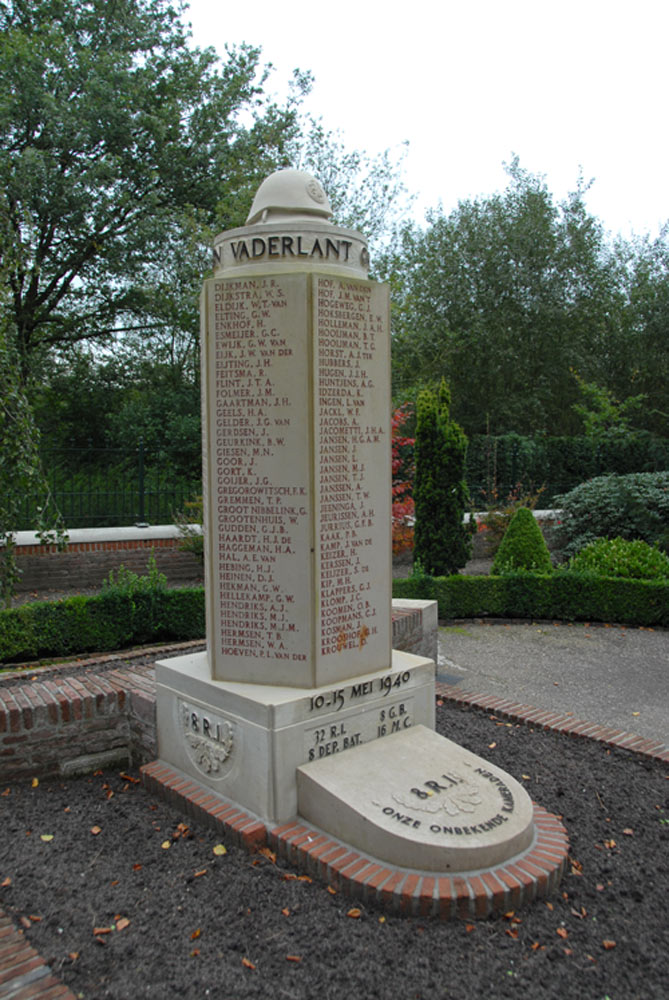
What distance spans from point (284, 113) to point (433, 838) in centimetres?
1693

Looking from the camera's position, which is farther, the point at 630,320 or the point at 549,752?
the point at 630,320

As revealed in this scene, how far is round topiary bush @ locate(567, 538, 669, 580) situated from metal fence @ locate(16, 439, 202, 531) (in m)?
6.85

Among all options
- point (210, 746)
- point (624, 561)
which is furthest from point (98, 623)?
point (624, 561)

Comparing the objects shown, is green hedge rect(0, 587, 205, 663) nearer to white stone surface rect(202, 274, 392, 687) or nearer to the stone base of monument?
the stone base of monument

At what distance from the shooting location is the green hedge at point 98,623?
24.4 ft

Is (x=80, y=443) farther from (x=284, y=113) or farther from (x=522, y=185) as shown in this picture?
(x=522, y=185)

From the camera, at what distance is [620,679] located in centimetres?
739

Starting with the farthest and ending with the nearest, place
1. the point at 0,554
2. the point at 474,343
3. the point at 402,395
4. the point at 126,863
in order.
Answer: the point at 474,343 < the point at 402,395 < the point at 0,554 < the point at 126,863

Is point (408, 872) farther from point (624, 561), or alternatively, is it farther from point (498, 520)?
point (498, 520)

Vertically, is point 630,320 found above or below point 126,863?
above

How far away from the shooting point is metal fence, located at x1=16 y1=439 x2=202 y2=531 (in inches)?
526

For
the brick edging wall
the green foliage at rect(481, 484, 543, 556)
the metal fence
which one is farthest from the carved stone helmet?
the green foliage at rect(481, 484, 543, 556)

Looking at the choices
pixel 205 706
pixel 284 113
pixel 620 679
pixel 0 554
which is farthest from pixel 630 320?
pixel 205 706

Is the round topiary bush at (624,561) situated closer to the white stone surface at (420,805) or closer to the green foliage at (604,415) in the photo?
the white stone surface at (420,805)
